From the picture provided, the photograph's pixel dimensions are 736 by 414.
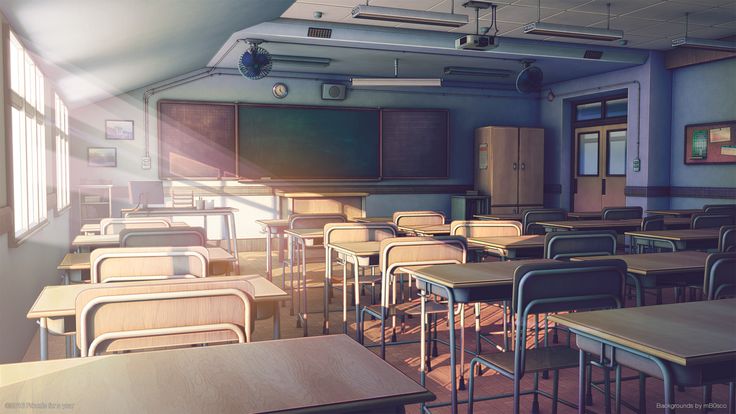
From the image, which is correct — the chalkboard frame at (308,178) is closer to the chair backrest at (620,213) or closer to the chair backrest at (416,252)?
the chair backrest at (620,213)

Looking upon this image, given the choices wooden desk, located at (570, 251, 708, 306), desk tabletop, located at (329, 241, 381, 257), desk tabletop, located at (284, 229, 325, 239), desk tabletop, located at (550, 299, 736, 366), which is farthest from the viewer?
desk tabletop, located at (284, 229, 325, 239)

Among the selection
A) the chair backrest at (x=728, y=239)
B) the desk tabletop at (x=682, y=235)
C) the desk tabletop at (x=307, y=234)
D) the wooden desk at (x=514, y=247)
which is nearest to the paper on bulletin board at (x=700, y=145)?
the desk tabletop at (x=682, y=235)

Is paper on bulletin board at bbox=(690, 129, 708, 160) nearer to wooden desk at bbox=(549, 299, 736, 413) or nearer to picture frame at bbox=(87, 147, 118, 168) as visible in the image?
wooden desk at bbox=(549, 299, 736, 413)

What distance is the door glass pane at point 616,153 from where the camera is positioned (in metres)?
9.89

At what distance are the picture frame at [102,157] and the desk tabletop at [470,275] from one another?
7.46m

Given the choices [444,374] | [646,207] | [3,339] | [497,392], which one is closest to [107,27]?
[3,339]

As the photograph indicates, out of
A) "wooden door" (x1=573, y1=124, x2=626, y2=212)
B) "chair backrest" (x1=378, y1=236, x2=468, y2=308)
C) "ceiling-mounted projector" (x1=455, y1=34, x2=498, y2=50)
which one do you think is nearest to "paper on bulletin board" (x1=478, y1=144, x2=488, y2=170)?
"wooden door" (x1=573, y1=124, x2=626, y2=212)

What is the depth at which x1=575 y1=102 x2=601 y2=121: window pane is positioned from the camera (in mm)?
10438

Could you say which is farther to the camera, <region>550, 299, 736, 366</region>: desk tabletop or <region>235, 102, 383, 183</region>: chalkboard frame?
<region>235, 102, 383, 183</region>: chalkboard frame

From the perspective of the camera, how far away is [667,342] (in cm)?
156

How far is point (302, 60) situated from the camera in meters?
8.70

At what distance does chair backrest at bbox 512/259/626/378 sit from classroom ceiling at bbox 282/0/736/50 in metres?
4.77

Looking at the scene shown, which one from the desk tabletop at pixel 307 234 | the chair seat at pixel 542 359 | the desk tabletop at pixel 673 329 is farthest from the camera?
the desk tabletop at pixel 307 234

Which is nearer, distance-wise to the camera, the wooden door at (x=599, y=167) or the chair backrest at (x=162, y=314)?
the chair backrest at (x=162, y=314)
